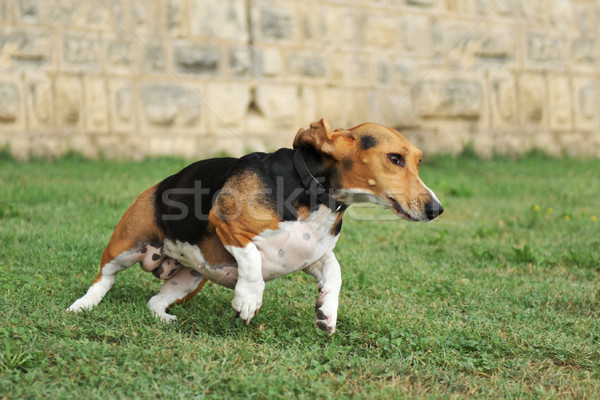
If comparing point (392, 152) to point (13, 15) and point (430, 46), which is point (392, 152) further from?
point (430, 46)

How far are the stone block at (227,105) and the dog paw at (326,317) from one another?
6009 millimetres

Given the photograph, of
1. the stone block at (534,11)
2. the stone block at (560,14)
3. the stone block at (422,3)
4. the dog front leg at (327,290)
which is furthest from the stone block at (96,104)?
the stone block at (560,14)

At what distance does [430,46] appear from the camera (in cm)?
1062

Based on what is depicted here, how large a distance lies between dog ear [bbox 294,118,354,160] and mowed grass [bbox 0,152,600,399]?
935 millimetres

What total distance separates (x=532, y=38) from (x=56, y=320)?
10.1 meters

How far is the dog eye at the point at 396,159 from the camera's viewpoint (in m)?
3.26

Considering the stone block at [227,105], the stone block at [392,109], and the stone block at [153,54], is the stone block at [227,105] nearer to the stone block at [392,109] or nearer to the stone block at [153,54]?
the stone block at [153,54]

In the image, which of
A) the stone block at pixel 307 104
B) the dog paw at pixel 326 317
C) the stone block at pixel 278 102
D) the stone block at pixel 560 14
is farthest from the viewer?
the stone block at pixel 560 14

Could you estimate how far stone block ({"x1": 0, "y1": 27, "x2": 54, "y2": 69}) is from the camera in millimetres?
7840

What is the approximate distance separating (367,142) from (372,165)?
0.12 metres

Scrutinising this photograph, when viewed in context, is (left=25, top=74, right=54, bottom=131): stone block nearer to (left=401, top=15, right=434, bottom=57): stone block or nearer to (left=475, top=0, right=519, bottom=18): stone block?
(left=401, top=15, right=434, bottom=57): stone block

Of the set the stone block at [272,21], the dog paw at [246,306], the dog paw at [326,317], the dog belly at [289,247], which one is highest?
the stone block at [272,21]

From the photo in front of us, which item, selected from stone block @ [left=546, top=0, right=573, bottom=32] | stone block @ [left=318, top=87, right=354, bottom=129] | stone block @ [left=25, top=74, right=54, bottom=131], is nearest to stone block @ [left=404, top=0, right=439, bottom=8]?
stone block @ [left=318, top=87, right=354, bottom=129]

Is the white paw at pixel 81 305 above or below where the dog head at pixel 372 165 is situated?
below
